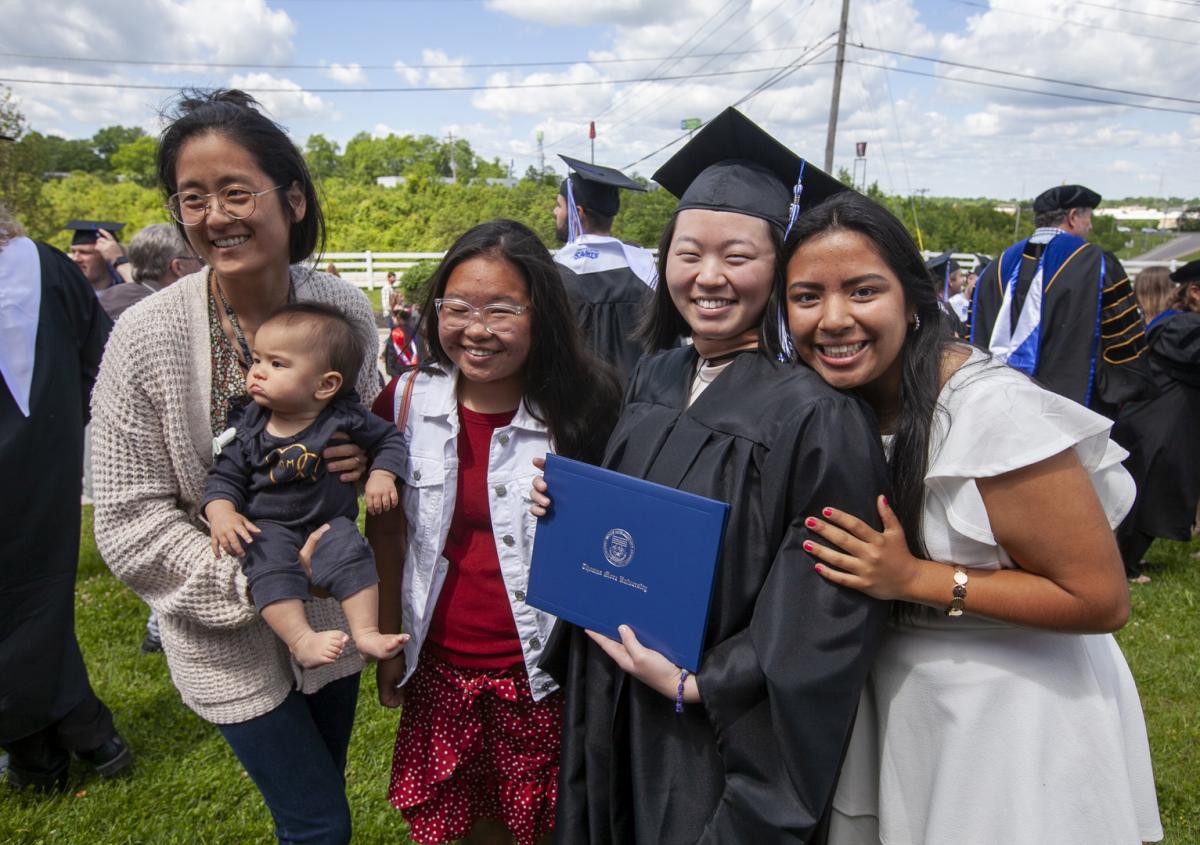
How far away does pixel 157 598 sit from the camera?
1877 millimetres

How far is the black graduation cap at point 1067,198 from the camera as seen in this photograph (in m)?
5.77

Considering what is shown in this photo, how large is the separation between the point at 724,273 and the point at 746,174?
0.89 feet

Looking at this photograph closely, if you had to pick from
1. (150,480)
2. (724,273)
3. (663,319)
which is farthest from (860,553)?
(150,480)

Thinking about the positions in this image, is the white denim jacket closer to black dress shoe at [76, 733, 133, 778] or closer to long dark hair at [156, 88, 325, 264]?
long dark hair at [156, 88, 325, 264]

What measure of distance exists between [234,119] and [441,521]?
3.40ft

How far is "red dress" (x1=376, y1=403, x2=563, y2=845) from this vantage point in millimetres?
2152

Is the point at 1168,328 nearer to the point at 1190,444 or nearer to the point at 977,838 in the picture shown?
the point at 1190,444

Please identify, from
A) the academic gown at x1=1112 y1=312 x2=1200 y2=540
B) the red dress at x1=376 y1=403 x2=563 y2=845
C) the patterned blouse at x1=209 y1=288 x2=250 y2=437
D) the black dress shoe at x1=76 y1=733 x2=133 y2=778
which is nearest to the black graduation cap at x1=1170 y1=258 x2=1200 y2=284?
the academic gown at x1=1112 y1=312 x2=1200 y2=540

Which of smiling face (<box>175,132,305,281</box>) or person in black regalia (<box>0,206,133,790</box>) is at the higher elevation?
smiling face (<box>175,132,305,281</box>)

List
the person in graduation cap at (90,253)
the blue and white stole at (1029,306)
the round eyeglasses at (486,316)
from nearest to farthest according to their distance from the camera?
the round eyeglasses at (486,316) < the blue and white stole at (1029,306) < the person in graduation cap at (90,253)

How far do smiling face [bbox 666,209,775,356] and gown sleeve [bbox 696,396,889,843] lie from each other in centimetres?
30

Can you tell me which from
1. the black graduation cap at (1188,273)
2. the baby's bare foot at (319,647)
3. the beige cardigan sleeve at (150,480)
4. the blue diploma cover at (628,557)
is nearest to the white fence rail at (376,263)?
the black graduation cap at (1188,273)

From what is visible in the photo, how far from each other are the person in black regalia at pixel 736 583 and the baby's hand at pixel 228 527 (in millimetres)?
626

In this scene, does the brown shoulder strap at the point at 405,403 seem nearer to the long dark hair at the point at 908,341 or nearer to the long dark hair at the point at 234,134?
the long dark hair at the point at 234,134
